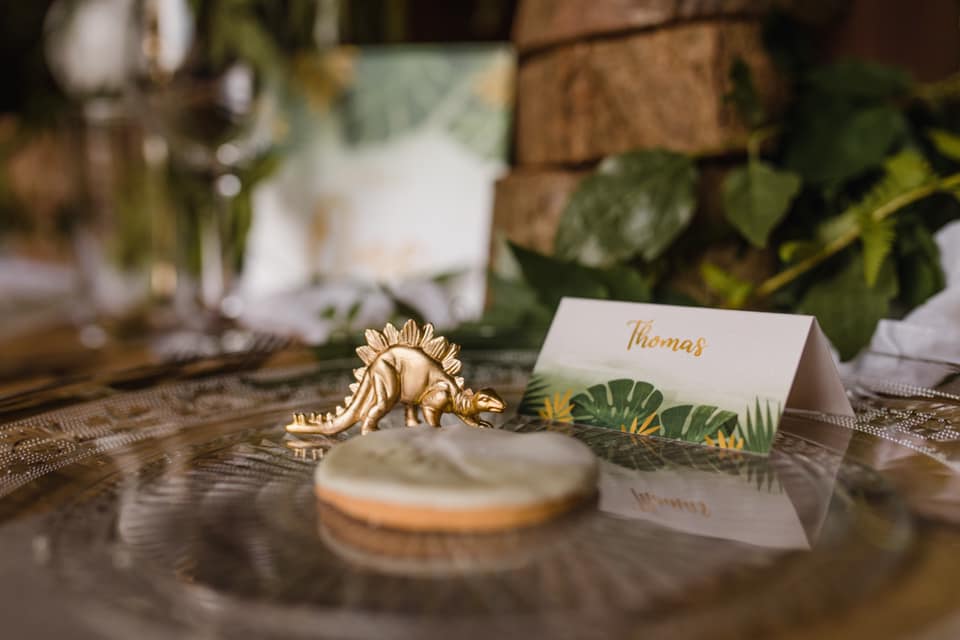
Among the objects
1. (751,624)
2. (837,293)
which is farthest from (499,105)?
(751,624)

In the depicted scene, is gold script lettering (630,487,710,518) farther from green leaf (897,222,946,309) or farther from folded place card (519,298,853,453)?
green leaf (897,222,946,309)

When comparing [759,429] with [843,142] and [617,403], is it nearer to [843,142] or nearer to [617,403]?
[617,403]

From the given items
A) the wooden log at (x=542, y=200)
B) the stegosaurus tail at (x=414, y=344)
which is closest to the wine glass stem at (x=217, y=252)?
the wooden log at (x=542, y=200)

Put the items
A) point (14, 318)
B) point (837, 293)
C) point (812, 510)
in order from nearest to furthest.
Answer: point (812, 510)
point (837, 293)
point (14, 318)

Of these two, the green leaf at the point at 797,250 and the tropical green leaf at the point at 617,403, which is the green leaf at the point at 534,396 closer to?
the tropical green leaf at the point at 617,403

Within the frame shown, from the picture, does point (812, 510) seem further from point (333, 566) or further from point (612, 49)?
point (612, 49)

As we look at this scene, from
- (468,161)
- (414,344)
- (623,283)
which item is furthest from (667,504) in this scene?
(468,161)
